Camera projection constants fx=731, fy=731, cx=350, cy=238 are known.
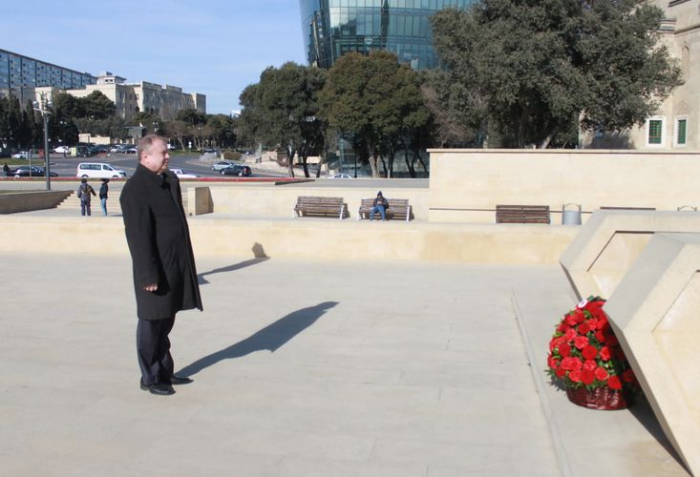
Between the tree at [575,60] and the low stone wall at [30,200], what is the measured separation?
59.6 feet

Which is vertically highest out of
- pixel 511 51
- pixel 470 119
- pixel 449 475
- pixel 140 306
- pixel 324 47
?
pixel 324 47

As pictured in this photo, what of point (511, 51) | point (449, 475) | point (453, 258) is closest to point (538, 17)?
point (511, 51)

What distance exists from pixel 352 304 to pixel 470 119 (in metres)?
29.9

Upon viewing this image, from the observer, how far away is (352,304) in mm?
8438

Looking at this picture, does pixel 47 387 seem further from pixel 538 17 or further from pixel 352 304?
pixel 538 17

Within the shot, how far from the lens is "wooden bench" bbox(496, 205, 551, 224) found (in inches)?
736

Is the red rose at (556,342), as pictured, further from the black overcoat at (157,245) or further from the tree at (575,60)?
the tree at (575,60)

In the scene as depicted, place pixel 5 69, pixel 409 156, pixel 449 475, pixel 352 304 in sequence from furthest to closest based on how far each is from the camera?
pixel 5 69
pixel 409 156
pixel 352 304
pixel 449 475

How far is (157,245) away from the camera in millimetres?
5070

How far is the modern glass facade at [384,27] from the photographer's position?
70.6m

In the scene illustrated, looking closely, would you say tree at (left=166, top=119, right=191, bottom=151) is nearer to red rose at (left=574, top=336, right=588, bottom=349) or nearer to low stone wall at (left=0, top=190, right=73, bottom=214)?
low stone wall at (left=0, top=190, right=73, bottom=214)

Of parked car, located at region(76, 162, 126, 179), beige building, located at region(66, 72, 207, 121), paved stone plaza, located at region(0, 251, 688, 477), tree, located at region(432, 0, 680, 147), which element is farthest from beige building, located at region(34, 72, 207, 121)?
paved stone plaza, located at region(0, 251, 688, 477)

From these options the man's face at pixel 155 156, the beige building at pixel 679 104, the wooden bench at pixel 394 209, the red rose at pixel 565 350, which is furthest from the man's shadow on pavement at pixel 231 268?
the beige building at pixel 679 104

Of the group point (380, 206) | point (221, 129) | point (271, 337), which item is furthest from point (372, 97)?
point (221, 129)
